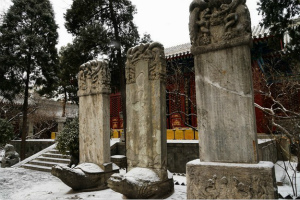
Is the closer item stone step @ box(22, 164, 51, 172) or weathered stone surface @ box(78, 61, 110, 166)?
weathered stone surface @ box(78, 61, 110, 166)

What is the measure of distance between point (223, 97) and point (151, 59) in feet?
6.79

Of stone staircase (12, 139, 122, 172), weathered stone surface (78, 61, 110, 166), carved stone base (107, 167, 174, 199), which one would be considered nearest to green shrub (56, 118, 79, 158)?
weathered stone surface (78, 61, 110, 166)

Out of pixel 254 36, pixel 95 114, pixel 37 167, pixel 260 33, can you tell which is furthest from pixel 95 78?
pixel 260 33

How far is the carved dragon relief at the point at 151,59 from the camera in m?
4.38

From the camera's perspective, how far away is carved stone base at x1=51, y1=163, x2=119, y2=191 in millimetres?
4648

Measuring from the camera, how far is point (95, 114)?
5.39m

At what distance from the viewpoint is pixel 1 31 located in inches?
436

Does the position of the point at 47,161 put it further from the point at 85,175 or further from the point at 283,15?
the point at 283,15

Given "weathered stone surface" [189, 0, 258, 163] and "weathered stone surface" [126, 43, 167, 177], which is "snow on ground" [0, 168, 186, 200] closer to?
"weathered stone surface" [126, 43, 167, 177]

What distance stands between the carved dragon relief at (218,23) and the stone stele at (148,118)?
1.49 metres

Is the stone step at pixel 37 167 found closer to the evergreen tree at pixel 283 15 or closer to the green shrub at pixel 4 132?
the green shrub at pixel 4 132

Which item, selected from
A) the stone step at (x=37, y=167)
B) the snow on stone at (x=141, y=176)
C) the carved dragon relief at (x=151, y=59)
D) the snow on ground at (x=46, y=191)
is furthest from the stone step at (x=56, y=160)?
the carved dragon relief at (x=151, y=59)

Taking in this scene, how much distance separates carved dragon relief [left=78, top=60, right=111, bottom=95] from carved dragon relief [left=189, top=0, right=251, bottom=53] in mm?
2970

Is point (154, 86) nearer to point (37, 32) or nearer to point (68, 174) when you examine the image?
point (68, 174)
